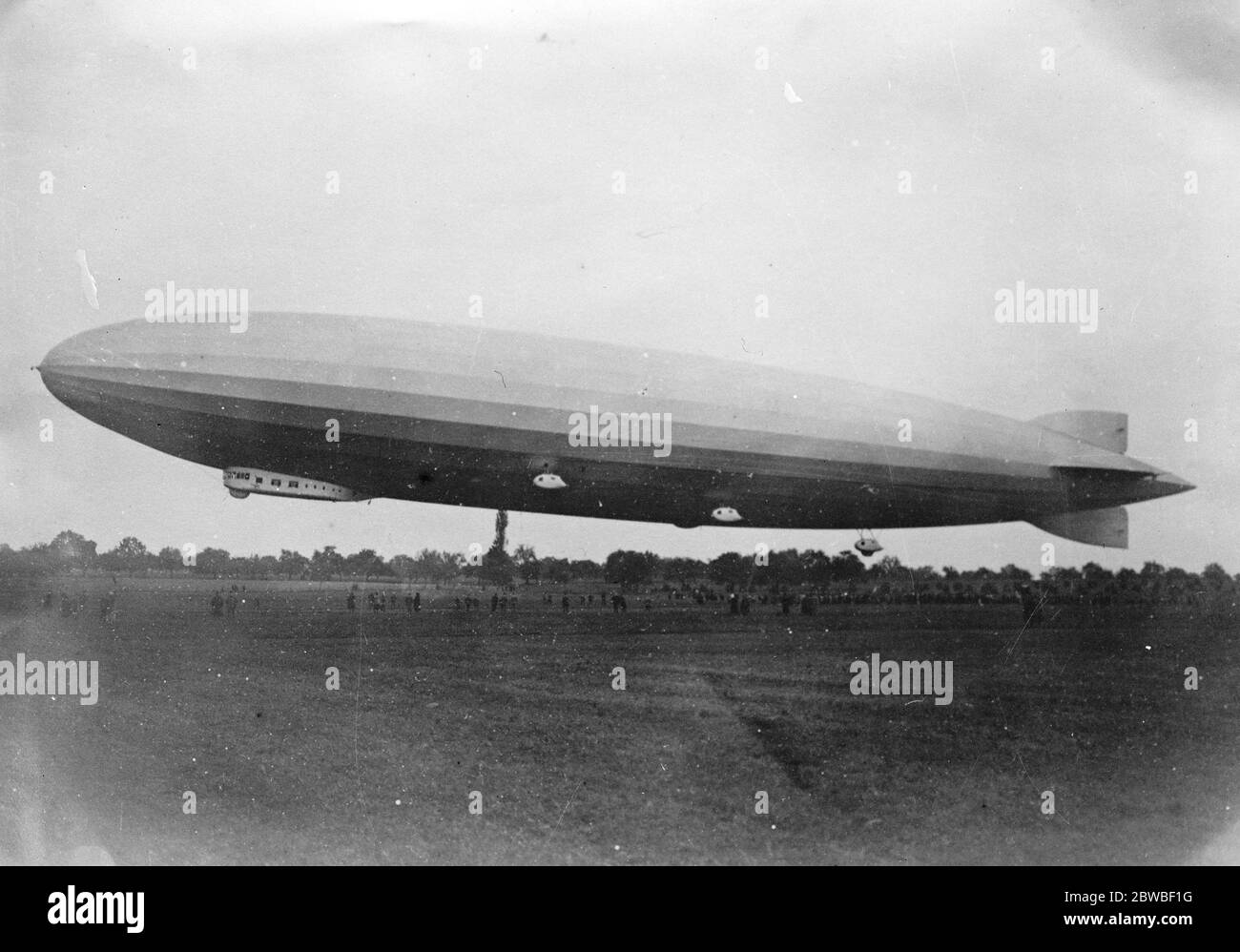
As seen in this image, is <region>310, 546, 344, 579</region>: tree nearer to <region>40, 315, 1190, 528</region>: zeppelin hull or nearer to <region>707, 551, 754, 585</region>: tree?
<region>40, 315, 1190, 528</region>: zeppelin hull

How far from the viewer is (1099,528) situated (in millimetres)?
3197

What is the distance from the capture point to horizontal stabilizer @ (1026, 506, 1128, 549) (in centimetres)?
314

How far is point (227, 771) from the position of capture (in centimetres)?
281

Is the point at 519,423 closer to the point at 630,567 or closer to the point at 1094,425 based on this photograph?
the point at 630,567

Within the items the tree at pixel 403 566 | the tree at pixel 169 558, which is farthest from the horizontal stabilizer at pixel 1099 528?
the tree at pixel 169 558

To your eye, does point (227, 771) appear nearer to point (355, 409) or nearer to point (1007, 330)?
point (355, 409)

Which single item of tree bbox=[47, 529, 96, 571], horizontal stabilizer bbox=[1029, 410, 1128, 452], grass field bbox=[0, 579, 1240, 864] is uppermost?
horizontal stabilizer bbox=[1029, 410, 1128, 452]

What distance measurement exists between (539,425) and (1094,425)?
7.68 feet

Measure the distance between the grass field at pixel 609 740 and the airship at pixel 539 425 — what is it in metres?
0.51

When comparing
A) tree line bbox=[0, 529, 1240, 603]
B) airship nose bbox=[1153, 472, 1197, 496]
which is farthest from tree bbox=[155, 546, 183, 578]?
airship nose bbox=[1153, 472, 1197, 496]

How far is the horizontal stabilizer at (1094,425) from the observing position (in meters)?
3.06

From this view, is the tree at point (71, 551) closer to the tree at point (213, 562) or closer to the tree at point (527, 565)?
the tree at point (213, 562)

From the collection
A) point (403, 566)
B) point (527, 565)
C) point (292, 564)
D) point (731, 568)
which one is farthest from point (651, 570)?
point (292, 564)

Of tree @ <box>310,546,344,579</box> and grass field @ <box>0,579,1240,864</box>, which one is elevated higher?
tree @ <box>310,546,344,579</box>
